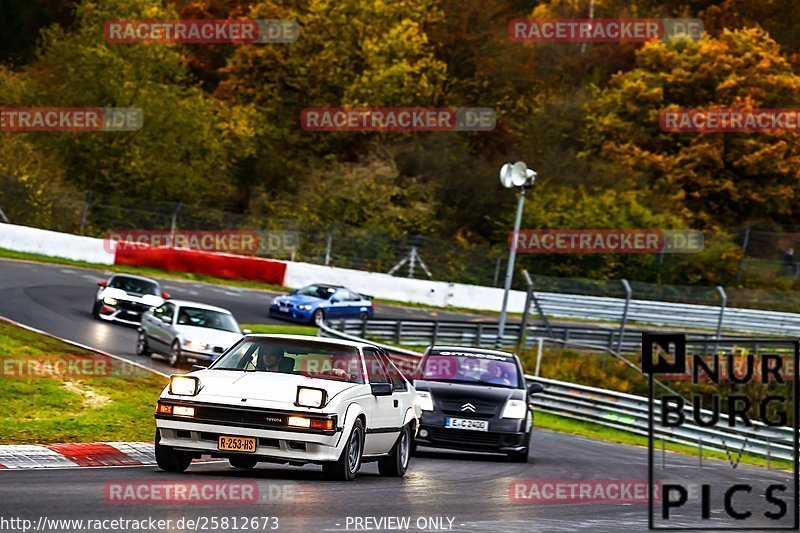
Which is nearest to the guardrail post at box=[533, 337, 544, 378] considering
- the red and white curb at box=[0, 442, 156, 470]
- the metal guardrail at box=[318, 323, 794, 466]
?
the metal guardrail at box=[318, 323, 794, 466]

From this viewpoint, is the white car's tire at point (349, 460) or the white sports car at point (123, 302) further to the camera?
the white sports car at point (123, 302)

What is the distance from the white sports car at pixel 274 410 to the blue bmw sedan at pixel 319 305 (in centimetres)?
2540

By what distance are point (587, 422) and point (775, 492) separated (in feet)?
40.6

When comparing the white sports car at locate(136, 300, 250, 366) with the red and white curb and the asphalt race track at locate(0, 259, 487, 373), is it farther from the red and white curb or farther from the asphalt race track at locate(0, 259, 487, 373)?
the red and white curb

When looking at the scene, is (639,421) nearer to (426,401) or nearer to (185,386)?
(426,401)

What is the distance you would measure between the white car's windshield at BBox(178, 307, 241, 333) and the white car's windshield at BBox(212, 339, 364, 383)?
12.2 metres

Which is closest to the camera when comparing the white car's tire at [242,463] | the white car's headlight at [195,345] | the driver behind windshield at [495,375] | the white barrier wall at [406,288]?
the white car's tire at [242,463]

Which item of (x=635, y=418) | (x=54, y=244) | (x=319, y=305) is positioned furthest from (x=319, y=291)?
(x=635, y=418)

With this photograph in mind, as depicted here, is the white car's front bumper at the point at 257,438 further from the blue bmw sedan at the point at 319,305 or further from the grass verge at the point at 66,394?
the blue bmw sedan at the point at 319,305

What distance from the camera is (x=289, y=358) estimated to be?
12.2 meters

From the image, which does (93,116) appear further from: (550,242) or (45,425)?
(45,425)

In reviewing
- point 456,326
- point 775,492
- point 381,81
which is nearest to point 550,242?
point 381,81

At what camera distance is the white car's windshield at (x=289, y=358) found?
39.7 feet

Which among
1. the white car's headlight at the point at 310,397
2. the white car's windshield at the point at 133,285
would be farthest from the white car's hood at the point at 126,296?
the white car's headlight at the point at 310,397
